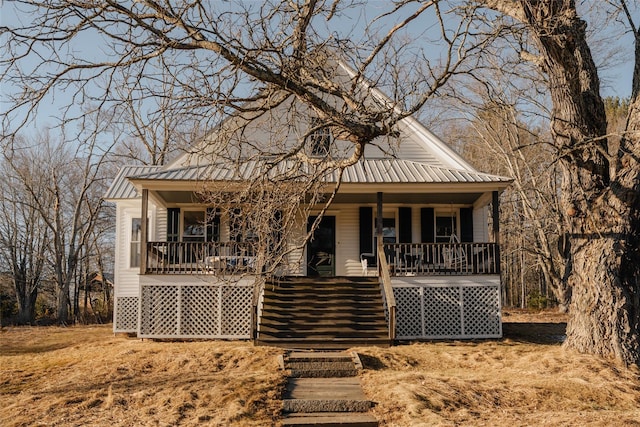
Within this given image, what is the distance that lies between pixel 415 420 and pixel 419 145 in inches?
434

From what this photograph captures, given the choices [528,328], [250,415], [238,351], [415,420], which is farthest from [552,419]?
[528,328]

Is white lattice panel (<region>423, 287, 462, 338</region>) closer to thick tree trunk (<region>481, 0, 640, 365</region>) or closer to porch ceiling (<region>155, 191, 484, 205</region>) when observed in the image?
porch ceiling (<region>155, 191, 484, 205</region>)

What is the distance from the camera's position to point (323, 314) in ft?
43.3

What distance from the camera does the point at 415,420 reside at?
707 cm

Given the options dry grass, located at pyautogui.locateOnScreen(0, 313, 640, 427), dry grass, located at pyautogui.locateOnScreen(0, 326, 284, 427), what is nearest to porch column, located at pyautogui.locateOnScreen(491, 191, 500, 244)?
dry grass, located at pyautogui.locateOnScreen(0, 313, 640, 427)

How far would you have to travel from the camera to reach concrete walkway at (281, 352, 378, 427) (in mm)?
7379

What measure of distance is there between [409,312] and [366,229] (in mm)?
3447

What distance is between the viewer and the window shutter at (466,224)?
54.5 ft

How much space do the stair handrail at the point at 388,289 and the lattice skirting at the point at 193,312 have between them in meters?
3.33

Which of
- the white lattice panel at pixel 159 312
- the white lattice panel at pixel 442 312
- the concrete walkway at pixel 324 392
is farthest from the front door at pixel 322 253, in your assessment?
the concrete walkway at pixel 324 392

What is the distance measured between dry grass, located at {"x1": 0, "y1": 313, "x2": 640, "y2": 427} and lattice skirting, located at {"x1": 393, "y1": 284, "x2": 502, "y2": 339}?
1.34 meters

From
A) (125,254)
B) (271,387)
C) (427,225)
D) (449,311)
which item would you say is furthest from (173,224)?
(271,387)

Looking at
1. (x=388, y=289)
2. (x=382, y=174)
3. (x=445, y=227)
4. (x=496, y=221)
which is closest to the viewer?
(x=388, y=289)

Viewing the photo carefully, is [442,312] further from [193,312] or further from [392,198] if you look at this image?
[193,312]
